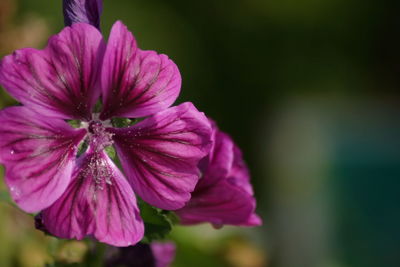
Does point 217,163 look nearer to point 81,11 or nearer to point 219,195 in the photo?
point 219,195

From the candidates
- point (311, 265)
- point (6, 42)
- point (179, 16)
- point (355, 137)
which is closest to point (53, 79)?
point (6, 42)

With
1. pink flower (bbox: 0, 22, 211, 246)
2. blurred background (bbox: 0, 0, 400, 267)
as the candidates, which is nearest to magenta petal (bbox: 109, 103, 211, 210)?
pink flower (bbox: 0, 22, 211, 246)

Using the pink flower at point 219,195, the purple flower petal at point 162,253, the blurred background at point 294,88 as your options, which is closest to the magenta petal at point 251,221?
the pink flower at point 219,195

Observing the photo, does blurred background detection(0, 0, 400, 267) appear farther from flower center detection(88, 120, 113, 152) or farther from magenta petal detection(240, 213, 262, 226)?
flower center detection(88, 120, 113, 152)

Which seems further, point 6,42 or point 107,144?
point 6,42

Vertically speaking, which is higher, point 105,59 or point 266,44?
point 105,59

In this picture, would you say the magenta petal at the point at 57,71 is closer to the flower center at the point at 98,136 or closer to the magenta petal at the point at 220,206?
the flower center at the point at 98,136

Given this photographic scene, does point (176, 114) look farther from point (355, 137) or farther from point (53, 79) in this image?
point (355, 137)
